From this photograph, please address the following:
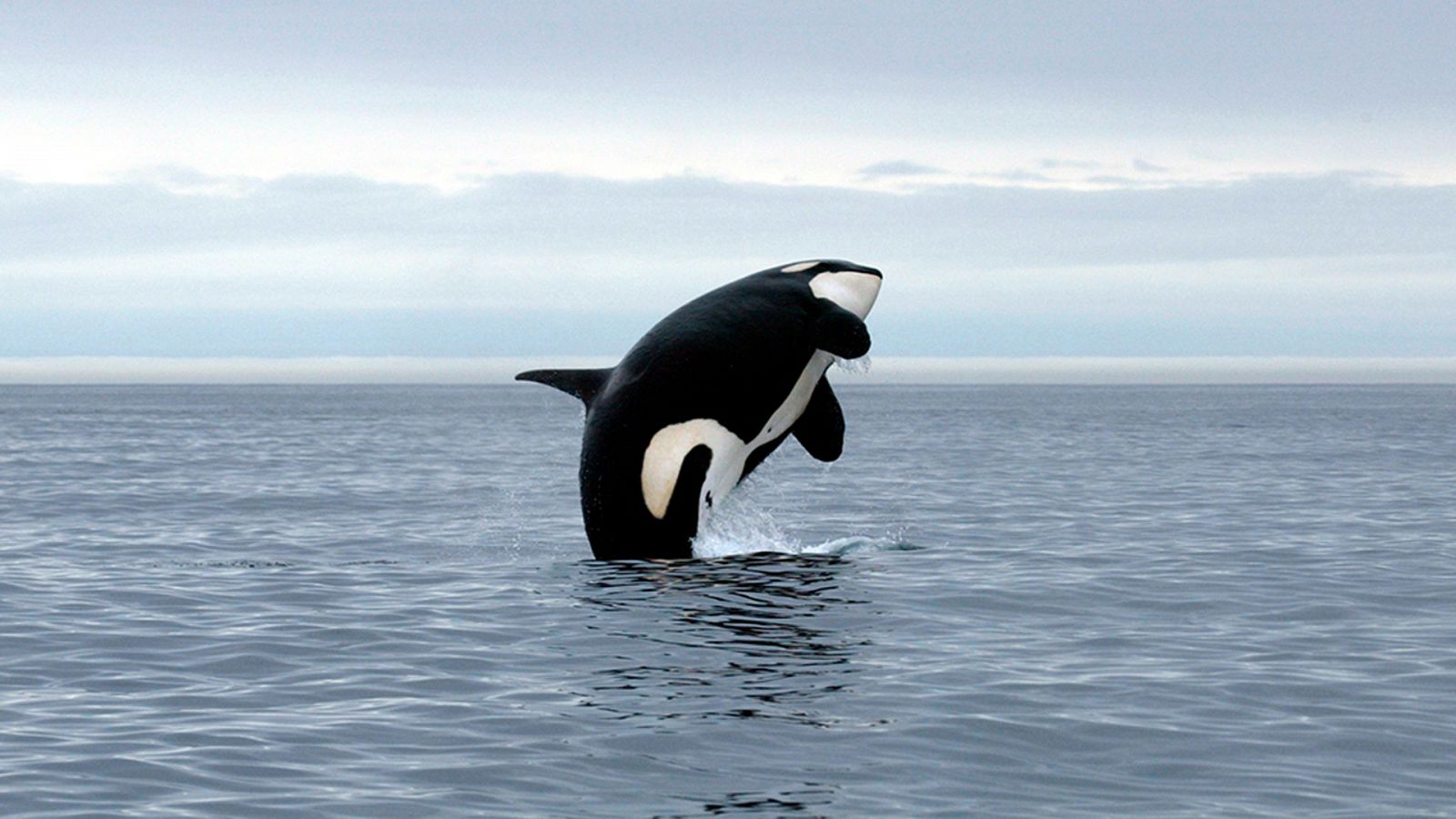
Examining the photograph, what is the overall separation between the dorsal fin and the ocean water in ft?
5.99

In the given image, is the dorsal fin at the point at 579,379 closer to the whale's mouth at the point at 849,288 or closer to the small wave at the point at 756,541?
the small wave at the point at 756,541

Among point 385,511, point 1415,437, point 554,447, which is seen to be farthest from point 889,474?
point 1415,437

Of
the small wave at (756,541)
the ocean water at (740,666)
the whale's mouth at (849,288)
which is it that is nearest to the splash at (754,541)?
the small wave at (756,541)

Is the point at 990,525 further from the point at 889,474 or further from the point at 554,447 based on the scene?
the point at 554,447

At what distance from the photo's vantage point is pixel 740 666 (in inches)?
524

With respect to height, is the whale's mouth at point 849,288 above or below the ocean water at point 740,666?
above

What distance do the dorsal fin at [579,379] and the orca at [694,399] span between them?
2 cm

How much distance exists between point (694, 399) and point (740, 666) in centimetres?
460

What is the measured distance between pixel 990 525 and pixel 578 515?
22.4ft

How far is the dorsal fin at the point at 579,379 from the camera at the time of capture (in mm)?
17953

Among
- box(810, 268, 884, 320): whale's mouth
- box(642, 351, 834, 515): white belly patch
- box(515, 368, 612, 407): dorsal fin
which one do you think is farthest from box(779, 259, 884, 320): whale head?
box(515, 368, 612, 407): dorsal fin

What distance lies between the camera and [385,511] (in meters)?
31.4

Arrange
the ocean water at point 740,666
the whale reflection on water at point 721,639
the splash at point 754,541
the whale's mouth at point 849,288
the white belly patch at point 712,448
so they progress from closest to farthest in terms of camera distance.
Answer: the ocean water at point 740,666, the whale reflection on water at point 721,639, the white belly patch at point 712,448, the whale's mouth at point 849,288, the splash at point 754,541

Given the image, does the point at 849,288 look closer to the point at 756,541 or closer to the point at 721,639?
the point at 756,541
